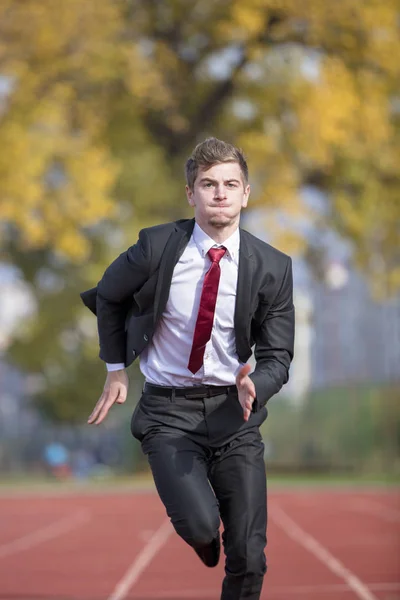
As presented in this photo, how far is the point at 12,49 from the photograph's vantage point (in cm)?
2406

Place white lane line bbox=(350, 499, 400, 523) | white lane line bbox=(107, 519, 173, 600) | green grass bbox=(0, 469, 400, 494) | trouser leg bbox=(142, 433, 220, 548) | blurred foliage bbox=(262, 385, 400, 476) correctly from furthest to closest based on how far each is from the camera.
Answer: blurred foliage bbox=(262, 385, 400, 476) < green grass bbox=(0, 469, 400, 494) < white lane line bbox=(350, 499, 400, 523) < white lane line bbox=(107, 519, 173, 600) < trouser leg bbox=(142, 433, 220, 548)

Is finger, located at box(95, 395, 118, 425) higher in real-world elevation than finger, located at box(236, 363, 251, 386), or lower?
lower

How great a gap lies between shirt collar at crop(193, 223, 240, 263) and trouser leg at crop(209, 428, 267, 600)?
2.54 feet

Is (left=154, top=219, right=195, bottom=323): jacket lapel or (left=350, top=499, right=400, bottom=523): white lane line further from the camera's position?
(left=350, top=499, right=400, bottom=523): white lane line

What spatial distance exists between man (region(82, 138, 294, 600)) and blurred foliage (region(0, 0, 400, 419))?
1843 centimetres

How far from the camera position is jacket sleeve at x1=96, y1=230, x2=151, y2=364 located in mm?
5137

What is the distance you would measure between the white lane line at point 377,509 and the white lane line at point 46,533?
4.52 m

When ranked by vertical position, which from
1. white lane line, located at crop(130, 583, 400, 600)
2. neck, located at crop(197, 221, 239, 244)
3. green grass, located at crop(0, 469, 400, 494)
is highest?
neck, located at crop(197, 221, 239, 244)

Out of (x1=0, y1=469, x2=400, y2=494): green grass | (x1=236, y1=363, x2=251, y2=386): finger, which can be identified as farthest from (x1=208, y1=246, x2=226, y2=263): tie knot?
(x1=0, y1=469, x2=400, y2=494): green grass

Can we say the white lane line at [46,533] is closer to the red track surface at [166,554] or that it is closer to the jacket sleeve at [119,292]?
the red track surface at [166,554]

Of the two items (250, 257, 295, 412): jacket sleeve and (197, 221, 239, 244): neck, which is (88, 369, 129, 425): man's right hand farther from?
(197, 221, 239, 244): neck

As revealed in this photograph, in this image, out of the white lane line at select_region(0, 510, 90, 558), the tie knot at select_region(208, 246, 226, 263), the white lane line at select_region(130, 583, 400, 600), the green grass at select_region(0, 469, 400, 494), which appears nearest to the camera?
the tie knot at select_region(208, 246, 226, 263)

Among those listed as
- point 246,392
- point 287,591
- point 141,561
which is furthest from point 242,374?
point 141,561

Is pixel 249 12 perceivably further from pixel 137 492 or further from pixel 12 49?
pixel 137 492
